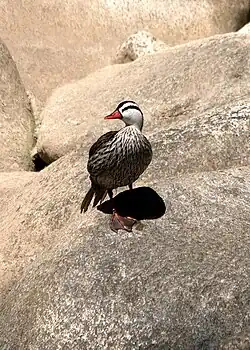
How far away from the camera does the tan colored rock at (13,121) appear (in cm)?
1698

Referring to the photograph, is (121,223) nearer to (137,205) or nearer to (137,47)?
(137,205)

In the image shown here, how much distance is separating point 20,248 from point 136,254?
289 cm

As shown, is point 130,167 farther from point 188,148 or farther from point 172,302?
point 188,148

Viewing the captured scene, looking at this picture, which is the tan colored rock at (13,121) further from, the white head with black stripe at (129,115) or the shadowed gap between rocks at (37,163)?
the white head with black stripe at (129,115)

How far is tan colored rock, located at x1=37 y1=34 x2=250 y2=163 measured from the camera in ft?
48.4

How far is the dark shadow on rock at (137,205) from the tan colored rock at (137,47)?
31.6ft

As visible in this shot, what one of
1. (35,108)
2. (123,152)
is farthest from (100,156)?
(35,108)

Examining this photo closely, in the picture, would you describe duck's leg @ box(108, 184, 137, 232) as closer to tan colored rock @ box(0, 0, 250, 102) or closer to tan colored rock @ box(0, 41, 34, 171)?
tan colored rock @ box(0, 41, 34, 171)

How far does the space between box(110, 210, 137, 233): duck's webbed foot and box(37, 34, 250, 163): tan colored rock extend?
158 inches

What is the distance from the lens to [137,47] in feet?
67.6

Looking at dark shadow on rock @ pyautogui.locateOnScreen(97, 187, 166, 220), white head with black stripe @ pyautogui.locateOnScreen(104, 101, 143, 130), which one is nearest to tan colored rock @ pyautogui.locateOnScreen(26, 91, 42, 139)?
dark shadow on rock @ pyautogui.locateOnScreen(97, 187, 166, 220)

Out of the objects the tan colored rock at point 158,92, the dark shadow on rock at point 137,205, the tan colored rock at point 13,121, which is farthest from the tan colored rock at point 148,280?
the tan colored rock at point 13,121

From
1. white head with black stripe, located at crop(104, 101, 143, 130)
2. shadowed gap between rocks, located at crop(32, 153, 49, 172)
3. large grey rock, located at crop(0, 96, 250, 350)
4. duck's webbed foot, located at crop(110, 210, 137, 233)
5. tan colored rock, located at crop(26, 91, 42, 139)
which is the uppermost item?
white head with black stripe, located at crop(104, 101, 143, 130)

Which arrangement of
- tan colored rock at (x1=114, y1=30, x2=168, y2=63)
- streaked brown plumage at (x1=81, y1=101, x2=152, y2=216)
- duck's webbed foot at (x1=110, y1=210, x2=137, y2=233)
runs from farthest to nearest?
tan colored rock at (x1=114, y1=30, x2=168, y2=63) → duck's webbed foot at (x1=110, y1=210, x2=137, y2=233) → streaked brown plumage at (x1=81, y1=101, x2=152, y2=216)
